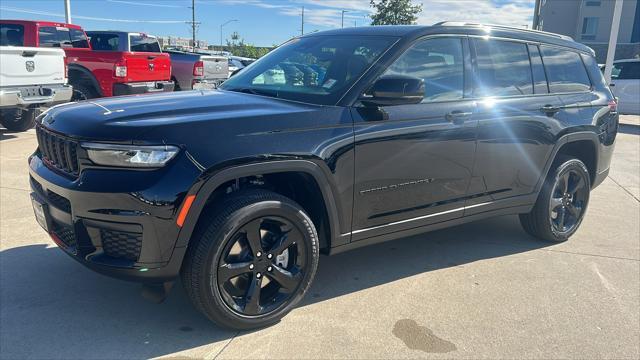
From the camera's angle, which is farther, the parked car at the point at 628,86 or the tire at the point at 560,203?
the parked car at the point at 628,86

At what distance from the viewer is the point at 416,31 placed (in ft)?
12.3

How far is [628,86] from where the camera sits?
48.7ft

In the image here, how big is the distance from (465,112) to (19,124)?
8635 millimetres

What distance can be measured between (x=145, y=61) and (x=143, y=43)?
1313 mm

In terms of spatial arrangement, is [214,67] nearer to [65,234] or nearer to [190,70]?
[190,70]

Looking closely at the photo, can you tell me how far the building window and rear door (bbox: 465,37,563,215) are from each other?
56.8 metres

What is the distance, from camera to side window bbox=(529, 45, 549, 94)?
4.49 metres

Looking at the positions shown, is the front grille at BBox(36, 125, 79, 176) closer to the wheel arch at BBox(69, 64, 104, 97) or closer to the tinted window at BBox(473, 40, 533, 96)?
the tinted window at BBox(473, 40, 533, 96)

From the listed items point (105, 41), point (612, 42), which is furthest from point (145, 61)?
point (612, 42)

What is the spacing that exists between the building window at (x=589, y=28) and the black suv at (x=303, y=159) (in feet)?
186

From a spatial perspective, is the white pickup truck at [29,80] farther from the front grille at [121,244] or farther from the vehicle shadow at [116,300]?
the front grille at [121,244]

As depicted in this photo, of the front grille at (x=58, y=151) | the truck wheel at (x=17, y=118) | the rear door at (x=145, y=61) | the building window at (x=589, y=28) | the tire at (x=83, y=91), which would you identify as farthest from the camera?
the building window at (x=589, y=28)

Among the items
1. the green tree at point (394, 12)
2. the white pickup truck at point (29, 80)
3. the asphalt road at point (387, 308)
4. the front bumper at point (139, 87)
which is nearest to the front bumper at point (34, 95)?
the white pickup truck at point (29, 80)

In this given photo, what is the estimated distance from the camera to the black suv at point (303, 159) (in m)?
2.74
